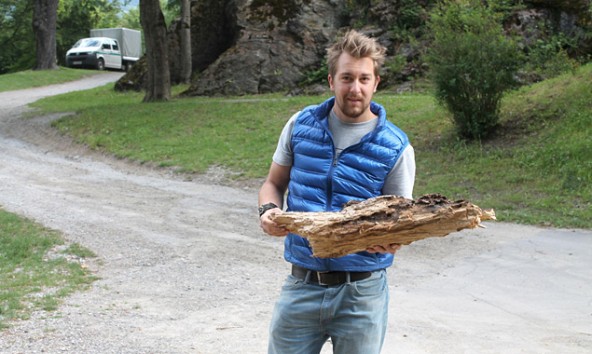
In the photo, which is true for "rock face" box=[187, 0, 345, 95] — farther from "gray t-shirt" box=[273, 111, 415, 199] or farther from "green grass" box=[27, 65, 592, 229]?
"gray t-shirt" box=[273, 111, 415, 199]

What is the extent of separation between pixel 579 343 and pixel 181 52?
23614 millimetres

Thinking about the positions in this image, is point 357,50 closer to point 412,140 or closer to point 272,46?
point 412,140

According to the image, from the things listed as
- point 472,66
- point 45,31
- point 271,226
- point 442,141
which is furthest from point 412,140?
point 45,31

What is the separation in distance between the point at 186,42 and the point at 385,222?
83.5ft

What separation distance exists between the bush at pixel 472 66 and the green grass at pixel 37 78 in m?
23.8

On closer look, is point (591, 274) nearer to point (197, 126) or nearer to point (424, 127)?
point (424, 127)

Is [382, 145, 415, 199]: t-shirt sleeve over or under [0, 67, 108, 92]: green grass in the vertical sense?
over

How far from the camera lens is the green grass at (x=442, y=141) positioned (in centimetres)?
1228

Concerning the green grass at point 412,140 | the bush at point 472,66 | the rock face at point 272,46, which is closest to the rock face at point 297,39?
the rock face at point 272,46

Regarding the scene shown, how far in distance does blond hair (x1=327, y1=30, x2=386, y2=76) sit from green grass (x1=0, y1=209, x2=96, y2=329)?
14.1ft

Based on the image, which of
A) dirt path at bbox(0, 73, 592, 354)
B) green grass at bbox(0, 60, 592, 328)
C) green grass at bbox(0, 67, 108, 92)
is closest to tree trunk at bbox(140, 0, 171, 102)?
green grass at bbox(0, 60, 592, 328)

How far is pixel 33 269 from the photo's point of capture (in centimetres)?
862

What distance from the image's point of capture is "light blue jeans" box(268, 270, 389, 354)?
345 centimetres

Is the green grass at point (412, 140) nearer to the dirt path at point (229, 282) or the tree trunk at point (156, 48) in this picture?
the dirt path at point (229, 282)
